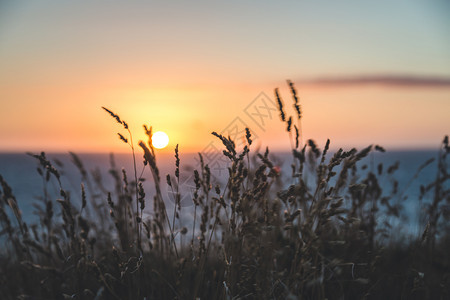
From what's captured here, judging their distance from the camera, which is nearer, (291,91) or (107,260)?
(291,91)

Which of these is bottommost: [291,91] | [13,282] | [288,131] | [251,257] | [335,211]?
[13,282]

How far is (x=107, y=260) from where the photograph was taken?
9.52ft

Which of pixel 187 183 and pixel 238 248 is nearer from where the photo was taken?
pixel 238 248

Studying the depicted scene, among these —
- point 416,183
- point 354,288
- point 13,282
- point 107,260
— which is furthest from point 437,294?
point 416,183

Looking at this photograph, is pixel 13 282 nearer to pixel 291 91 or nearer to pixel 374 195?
pixel 291 91

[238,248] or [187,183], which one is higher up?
[187,183]

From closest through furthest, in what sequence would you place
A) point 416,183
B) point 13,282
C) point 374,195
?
1. point 13,282
2. point 374,195
3. point 416,183

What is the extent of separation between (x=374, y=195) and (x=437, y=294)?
3.69ft

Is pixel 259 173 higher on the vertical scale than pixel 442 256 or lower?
higher

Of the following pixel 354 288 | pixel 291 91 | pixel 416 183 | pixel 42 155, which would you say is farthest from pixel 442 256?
pixel 416 183

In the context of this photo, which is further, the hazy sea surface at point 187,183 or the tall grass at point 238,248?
the hazy sea surface at point 187,183

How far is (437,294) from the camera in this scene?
2391 mm

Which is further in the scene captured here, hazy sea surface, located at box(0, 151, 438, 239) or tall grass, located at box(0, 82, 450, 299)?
hazy sea surface, located at box(0, 151, 438, 239)

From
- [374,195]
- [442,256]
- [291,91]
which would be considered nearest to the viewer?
[291,91]
